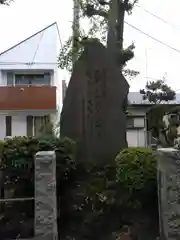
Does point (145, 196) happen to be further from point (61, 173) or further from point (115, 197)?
point (61, 173)

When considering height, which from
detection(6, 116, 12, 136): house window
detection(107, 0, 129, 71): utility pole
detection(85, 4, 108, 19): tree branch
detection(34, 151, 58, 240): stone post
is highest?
detection(85, 4, 108, 19): tree branch

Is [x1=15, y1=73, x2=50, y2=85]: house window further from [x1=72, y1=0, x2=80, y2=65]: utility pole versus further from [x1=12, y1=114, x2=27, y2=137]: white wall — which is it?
[x1=72, y1=0, x2=80, y2=65]: utility pole

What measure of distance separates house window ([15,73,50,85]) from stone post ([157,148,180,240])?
21.2 meters

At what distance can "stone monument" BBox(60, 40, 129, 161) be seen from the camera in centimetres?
905

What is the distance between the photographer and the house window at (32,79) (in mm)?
26078

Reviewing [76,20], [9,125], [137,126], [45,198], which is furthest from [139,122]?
[45,198]

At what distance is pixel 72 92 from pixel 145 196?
3.91 metres

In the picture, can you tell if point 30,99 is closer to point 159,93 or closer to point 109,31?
point 159,93

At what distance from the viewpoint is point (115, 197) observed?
6.30 m

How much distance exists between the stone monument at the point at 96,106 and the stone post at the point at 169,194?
133 inches

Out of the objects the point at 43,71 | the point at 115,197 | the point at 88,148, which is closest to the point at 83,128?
the point at 88,148

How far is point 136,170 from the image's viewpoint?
6.03 m

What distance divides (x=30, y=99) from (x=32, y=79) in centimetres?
276

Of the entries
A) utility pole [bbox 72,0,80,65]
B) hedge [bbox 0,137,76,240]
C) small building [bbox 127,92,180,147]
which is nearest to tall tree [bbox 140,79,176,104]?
small building [bbox 127,92,180,147]
